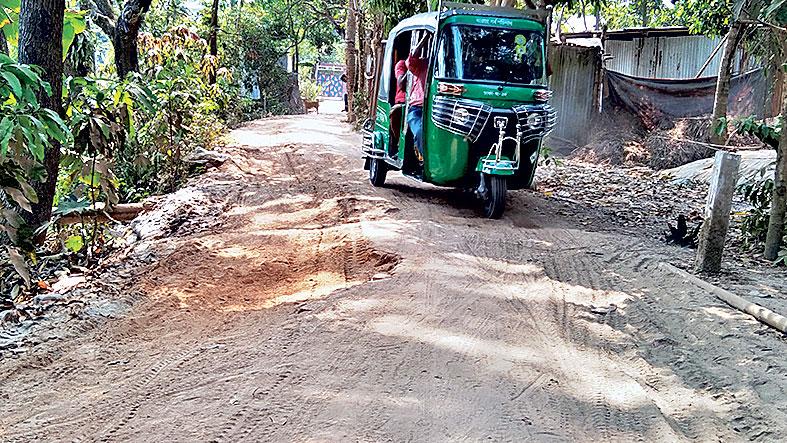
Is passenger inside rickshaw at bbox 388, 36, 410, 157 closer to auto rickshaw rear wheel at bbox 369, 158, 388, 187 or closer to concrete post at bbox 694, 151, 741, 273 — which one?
auto rickshaw rear wheel at bbox 369, 158, 388, 187

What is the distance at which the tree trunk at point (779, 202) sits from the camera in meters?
6.12

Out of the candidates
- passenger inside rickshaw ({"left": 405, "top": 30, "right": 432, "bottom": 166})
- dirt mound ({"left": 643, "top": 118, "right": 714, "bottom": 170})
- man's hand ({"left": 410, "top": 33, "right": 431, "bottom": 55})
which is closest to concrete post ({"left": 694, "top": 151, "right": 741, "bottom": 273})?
passenger inside rickshaw ({"left": 405, "top": 30, "right": 432, "bottom": 166})

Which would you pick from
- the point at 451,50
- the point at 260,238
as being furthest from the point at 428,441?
the point at 451,50

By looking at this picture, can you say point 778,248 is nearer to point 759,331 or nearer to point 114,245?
point 759,331

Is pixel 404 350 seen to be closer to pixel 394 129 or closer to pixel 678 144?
pixel 394 129

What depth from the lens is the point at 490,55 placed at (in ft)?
26.5

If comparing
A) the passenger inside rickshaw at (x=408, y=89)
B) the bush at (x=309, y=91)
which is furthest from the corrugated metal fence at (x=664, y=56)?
the bush at (x=309, y=91)

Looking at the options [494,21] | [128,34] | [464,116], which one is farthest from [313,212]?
[128,34]

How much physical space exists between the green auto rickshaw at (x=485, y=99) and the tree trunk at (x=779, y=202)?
2467mm

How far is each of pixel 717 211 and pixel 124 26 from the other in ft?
31.4

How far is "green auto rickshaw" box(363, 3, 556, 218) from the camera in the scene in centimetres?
773

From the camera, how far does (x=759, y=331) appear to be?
4.44 m

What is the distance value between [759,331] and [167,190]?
810cm

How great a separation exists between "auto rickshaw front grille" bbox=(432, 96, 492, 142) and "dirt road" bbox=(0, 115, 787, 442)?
1247mm
